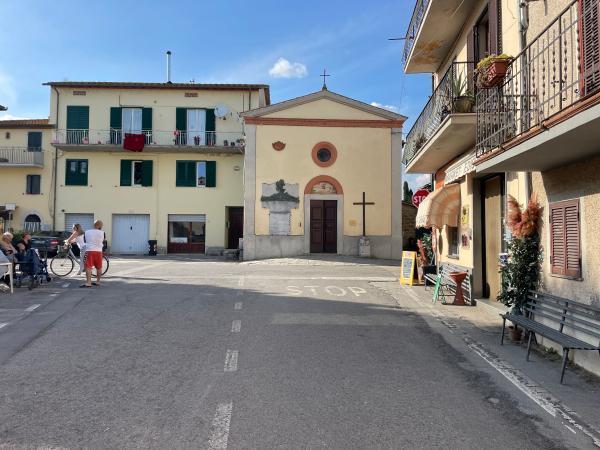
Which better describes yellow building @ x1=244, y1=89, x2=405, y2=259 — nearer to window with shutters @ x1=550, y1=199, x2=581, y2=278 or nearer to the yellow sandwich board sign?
the yellow sandwich board sign

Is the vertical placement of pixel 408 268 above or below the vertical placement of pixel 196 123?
below

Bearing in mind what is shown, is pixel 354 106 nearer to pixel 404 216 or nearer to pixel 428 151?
pixel 404 216

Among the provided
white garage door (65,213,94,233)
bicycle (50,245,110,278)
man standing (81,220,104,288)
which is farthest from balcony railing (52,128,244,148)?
man standing (81,220,104,288)

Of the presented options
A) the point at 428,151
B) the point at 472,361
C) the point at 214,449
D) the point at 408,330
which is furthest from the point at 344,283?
the point at 214,449

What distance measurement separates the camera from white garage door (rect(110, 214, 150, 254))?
3128 centimetres

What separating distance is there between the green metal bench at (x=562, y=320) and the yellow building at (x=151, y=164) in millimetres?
25037

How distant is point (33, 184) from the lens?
31453 mm

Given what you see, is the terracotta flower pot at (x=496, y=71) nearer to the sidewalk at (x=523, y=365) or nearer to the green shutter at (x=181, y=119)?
the sidewalk at (x=523, y=365)

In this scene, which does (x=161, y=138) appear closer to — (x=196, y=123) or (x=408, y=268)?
(x=196, y=123)

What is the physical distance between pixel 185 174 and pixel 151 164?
215cm

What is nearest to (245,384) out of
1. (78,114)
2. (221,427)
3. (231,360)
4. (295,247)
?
(231,360)

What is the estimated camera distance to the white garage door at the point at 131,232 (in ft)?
103

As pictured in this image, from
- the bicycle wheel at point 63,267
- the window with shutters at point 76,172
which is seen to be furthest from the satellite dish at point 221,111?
the bicycle wheel at point 63,267

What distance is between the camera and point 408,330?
826cm
